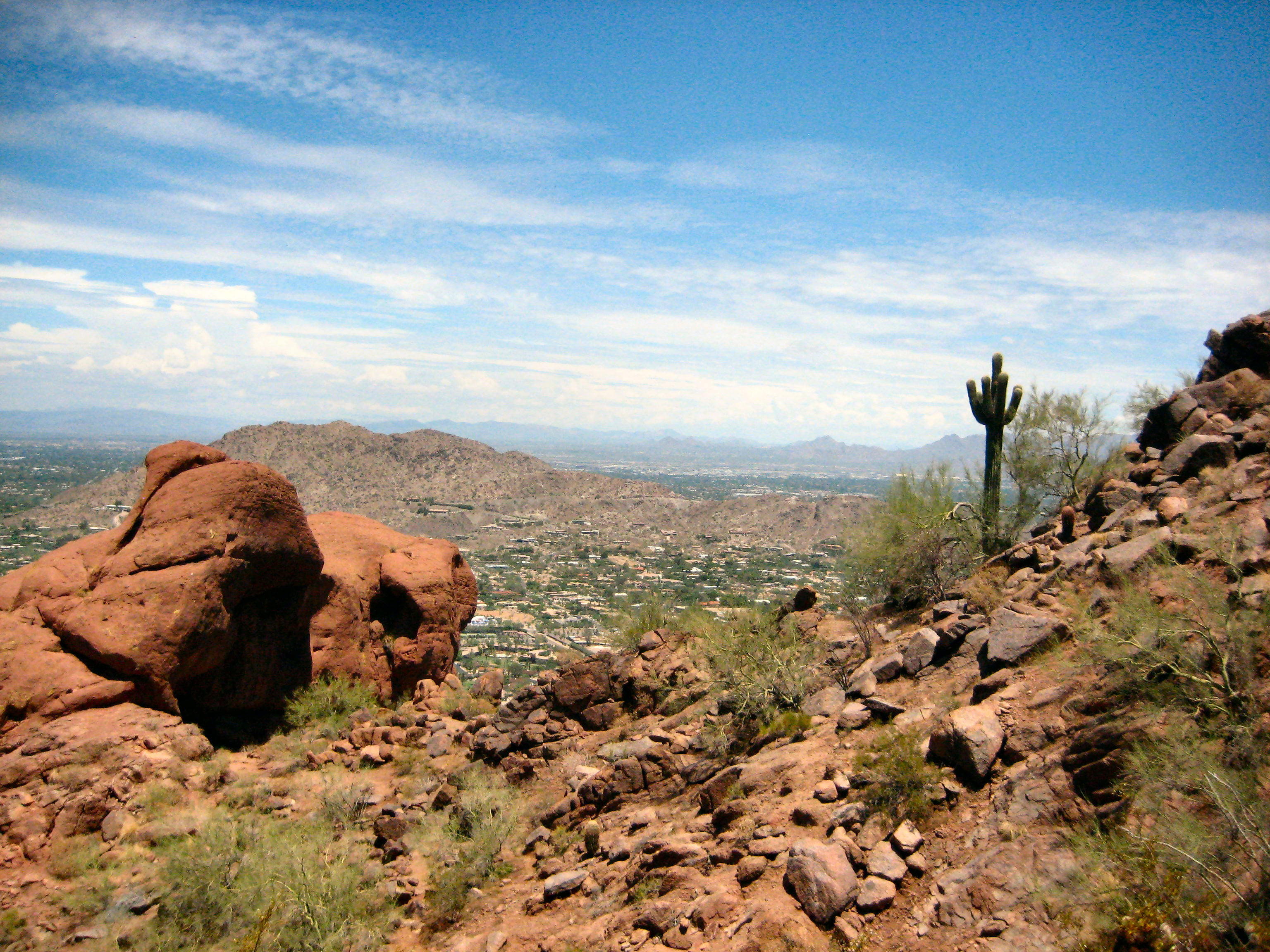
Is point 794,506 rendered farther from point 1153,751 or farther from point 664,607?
point 1153,751

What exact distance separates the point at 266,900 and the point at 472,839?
2970 millimetres

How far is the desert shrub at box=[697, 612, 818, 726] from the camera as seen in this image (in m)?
12.2

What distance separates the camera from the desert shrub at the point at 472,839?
9656 mm

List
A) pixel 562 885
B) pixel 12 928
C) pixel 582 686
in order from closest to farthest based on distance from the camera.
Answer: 1. pixel 12 928
2. pixel 562 885
3. pixel 582 686

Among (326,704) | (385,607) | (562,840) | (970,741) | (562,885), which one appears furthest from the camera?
(385,607)

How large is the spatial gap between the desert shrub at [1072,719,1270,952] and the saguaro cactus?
45.5 feet

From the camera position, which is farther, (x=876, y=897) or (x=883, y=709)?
(x=883, y=709)

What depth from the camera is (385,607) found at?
19.1 metres

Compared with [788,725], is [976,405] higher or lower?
higher

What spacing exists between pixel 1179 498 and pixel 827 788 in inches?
360

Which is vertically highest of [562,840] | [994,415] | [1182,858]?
[994,415]

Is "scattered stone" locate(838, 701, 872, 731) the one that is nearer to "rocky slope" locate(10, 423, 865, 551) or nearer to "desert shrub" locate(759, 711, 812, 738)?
"desert shrub" locate(759, 711, 812, 738)

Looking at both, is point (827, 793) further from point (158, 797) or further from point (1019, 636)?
point (158, 797)

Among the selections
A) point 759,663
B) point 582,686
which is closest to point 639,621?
point 582,686
